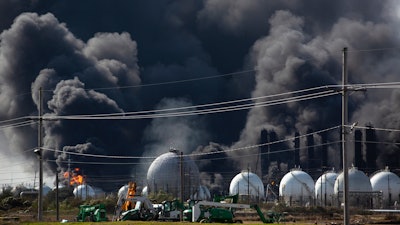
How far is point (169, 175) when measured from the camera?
11950 centimetres

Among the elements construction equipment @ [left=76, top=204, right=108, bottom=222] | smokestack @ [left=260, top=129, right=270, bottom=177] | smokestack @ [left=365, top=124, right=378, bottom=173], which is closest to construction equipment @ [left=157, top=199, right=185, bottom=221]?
construction equipment @ [left=76, top=204, right=108, bottom=222]

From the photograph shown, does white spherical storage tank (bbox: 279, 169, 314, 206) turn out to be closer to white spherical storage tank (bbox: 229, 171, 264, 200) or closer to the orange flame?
white spherical storage tank (bbox: 229, 171, 264, 200)

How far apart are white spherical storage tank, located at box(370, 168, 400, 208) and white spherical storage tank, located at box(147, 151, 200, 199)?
23713 mm

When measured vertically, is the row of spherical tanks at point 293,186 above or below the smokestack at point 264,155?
below

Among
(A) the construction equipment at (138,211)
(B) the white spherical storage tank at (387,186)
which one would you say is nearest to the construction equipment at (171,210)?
→ (A) the construction equipment at (138,211)

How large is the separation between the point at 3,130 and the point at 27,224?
8823cm

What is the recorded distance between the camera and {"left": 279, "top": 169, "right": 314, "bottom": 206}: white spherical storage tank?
4683 inches

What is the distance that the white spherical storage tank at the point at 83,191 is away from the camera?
11797 cm

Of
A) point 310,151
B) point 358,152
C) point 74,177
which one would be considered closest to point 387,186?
point 358,152

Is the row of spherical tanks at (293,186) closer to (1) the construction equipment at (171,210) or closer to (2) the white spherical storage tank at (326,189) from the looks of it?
(2) the white spherical storage tank at (326,189)

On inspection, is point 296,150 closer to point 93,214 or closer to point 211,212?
point 93,214

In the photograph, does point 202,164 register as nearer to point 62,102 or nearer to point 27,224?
point 62,102

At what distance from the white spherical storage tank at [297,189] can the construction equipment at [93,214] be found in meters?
49.4

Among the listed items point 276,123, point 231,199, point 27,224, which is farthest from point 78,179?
point 27,224
